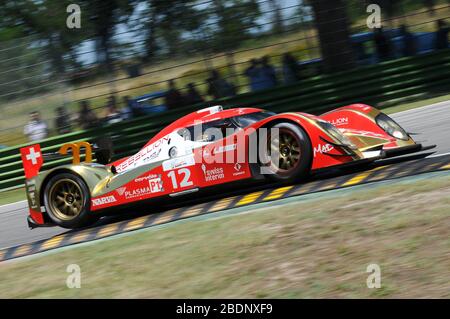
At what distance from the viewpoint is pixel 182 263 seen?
20.3 feet

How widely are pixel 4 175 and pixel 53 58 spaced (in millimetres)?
2422

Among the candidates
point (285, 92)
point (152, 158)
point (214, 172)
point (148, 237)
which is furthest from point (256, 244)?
point (285, 92)

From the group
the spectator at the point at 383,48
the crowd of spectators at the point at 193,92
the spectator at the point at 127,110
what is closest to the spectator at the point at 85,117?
Answer: the crowd of spectators at the point at 193,92

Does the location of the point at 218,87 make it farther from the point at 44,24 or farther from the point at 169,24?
the point at 44,24

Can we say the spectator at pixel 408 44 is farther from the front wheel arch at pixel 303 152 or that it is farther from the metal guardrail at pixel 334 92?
the front wheel arch at pixel 303 152

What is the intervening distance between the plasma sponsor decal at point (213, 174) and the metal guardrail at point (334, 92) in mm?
6494

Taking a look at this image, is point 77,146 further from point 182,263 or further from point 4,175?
point 4,175

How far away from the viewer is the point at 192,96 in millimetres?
14680

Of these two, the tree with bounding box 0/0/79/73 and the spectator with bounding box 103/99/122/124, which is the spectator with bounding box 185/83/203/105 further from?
the tree with bounding box 0/0/79/73

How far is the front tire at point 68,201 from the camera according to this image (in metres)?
8.66

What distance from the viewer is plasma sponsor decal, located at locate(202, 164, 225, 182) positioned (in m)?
8.14

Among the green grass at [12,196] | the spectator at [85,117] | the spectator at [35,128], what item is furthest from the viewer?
the spectator at [85,117]

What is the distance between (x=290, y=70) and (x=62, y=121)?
4540 mm

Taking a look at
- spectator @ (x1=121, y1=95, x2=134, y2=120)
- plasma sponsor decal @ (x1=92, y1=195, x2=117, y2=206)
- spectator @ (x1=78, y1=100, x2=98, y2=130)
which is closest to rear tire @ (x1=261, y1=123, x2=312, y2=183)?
plasma sponsor decal @ (x1=92, y1=195, x2=117, y2=206)
